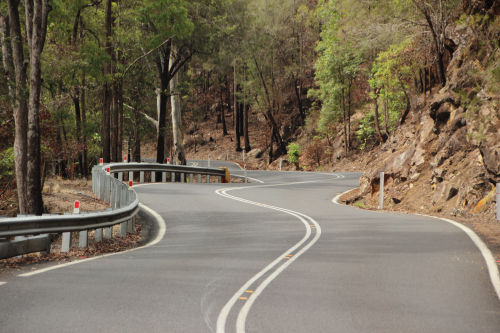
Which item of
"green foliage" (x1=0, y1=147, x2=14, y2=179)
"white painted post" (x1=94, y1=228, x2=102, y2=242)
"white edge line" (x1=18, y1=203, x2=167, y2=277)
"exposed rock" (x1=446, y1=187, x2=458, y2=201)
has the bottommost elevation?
"white edge line" (x1=18, y1=203, x2=167, y2=277)

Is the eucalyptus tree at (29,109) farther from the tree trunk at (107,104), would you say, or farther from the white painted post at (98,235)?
the tree trunk at (107,104)

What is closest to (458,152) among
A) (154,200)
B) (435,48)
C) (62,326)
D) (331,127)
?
(435,48)

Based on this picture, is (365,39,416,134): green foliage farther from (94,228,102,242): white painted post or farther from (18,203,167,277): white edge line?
(94,228,102,242): white painted post

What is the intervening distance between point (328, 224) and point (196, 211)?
4625mm

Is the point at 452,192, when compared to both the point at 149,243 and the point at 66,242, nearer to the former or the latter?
the point at 149,243

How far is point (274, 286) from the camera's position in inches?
287

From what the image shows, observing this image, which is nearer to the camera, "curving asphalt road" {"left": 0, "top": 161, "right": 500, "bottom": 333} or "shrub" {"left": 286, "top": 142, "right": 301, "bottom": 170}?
"curving asphalt road" {"left": 0, "top": 161, "right": 500, "bottom": 333}

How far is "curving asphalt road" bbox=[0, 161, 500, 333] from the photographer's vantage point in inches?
220

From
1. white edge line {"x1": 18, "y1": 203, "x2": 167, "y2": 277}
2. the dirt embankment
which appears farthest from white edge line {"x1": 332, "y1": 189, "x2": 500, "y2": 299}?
white edge line {"x1": 18, "y1": 203, "x2": 167, "y2": 277}

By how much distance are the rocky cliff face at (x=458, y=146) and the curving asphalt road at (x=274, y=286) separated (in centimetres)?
371

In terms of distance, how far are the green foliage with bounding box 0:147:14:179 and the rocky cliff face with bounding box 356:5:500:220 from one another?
1373cm

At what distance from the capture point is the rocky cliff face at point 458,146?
15.3 meters

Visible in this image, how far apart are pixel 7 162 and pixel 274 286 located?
14.0 metres

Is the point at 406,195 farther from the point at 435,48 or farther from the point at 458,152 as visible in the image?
the point at 435,48
